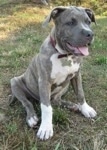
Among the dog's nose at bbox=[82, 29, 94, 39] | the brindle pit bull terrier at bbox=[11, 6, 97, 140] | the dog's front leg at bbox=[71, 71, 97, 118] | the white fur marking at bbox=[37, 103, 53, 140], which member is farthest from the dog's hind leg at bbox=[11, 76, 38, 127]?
the dog's nose at bbox=[82, 29, 94, 39]

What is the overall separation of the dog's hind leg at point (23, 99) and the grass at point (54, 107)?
0.31ft

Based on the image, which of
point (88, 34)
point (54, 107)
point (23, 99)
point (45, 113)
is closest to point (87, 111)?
point (54, 107)

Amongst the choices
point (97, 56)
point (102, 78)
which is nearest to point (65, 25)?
point (102, 78)

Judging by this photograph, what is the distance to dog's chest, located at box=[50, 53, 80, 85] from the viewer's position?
4.39 meters

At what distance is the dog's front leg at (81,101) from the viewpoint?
476cm

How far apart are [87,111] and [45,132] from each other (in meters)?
0.72

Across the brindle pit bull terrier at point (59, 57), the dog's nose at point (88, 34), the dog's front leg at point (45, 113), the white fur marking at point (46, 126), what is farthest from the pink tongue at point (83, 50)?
the white fur marking at point (46, 126)

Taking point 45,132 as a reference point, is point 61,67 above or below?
above

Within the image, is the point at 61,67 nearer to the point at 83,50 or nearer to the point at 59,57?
the point at 59,57

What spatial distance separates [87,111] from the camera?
4.78 m

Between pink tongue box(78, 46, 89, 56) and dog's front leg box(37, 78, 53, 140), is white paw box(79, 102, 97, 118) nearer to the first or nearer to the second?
dog's front leg box(37, 78, 53, 140)

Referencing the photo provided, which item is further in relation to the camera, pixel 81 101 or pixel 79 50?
pixel 81 101

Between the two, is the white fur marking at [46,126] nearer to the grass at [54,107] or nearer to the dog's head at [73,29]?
the grass at [54,107]

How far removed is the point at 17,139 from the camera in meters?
4.16
